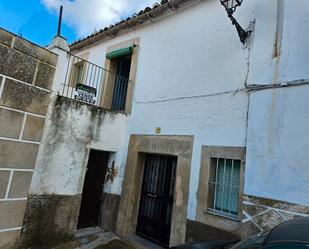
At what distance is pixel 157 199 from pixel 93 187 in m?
1.85

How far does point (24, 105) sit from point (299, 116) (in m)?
4.60

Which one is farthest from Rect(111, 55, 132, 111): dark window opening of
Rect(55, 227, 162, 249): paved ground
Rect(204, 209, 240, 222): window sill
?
Rect(204, 209, 240, 222): window sill

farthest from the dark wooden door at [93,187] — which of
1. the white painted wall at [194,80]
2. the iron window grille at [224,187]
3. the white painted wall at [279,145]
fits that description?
the white painted wall at [279,145]

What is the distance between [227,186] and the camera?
4.82 meters

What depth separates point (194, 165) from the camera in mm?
5207

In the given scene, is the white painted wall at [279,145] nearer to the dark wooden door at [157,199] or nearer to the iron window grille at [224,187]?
the iron window grille at [224,187]

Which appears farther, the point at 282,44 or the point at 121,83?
the point at 121,83

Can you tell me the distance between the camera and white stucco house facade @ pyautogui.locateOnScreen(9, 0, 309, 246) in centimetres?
407

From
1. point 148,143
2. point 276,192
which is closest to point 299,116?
point 276,192

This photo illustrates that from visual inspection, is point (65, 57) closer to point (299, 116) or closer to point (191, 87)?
point (191, 87)

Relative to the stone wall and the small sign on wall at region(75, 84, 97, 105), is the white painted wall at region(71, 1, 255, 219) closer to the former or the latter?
the small sign on wall at region(75, 84, 97, 105)

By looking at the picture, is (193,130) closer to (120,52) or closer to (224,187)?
(224,187)

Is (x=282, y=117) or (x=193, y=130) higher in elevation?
(x=282, y=117)

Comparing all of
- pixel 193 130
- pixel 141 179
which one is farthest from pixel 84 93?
pixel 193 130
